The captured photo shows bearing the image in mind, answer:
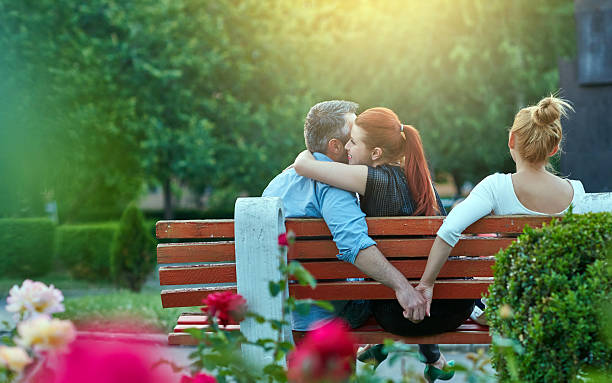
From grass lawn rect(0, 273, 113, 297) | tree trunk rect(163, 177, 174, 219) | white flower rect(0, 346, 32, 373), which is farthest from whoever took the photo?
tree trunk rect(163, 177, 174, 219)

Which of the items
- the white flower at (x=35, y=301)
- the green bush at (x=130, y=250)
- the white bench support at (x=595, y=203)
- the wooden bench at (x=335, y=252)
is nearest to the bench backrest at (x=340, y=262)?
the wooden bench at (x=335, y=252)

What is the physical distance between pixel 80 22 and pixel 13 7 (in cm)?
205

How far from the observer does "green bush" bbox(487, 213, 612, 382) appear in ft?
8.32

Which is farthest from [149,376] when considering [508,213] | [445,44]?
[445,44]

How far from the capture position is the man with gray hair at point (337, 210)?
3255mm

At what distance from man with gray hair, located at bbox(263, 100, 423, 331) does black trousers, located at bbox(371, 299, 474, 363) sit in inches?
5.3

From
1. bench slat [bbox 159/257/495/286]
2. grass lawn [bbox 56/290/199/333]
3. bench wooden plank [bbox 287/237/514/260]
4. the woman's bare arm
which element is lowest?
grass lawn [bbox 56/290/199/333]

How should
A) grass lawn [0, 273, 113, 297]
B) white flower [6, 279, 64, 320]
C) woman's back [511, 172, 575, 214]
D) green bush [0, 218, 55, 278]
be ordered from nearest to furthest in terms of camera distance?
white flower [6, 279, 64, 320]
woman's back [511, 172, 575, 214]
grass lawn [0, 273, 113, 297]
green bush [0, 218, 55, 278]

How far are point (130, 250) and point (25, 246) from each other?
3.45m

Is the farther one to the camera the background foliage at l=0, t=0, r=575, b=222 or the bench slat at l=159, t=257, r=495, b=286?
the background foliage at l=0, t=0, r=575, b=222

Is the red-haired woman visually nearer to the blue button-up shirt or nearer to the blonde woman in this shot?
the blue button-up shirt

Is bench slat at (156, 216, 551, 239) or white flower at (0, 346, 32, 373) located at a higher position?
white flower at (0, 346, 32, 373)

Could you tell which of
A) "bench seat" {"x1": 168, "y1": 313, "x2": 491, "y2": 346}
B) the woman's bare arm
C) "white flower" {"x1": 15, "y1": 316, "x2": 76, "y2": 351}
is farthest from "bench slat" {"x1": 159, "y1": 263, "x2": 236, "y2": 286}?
"white flower" {"x1": 15, "y1": 316, "x2": 76, "y2": 351}

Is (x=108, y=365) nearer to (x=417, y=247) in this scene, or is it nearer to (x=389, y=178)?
(x=417, y=247)
